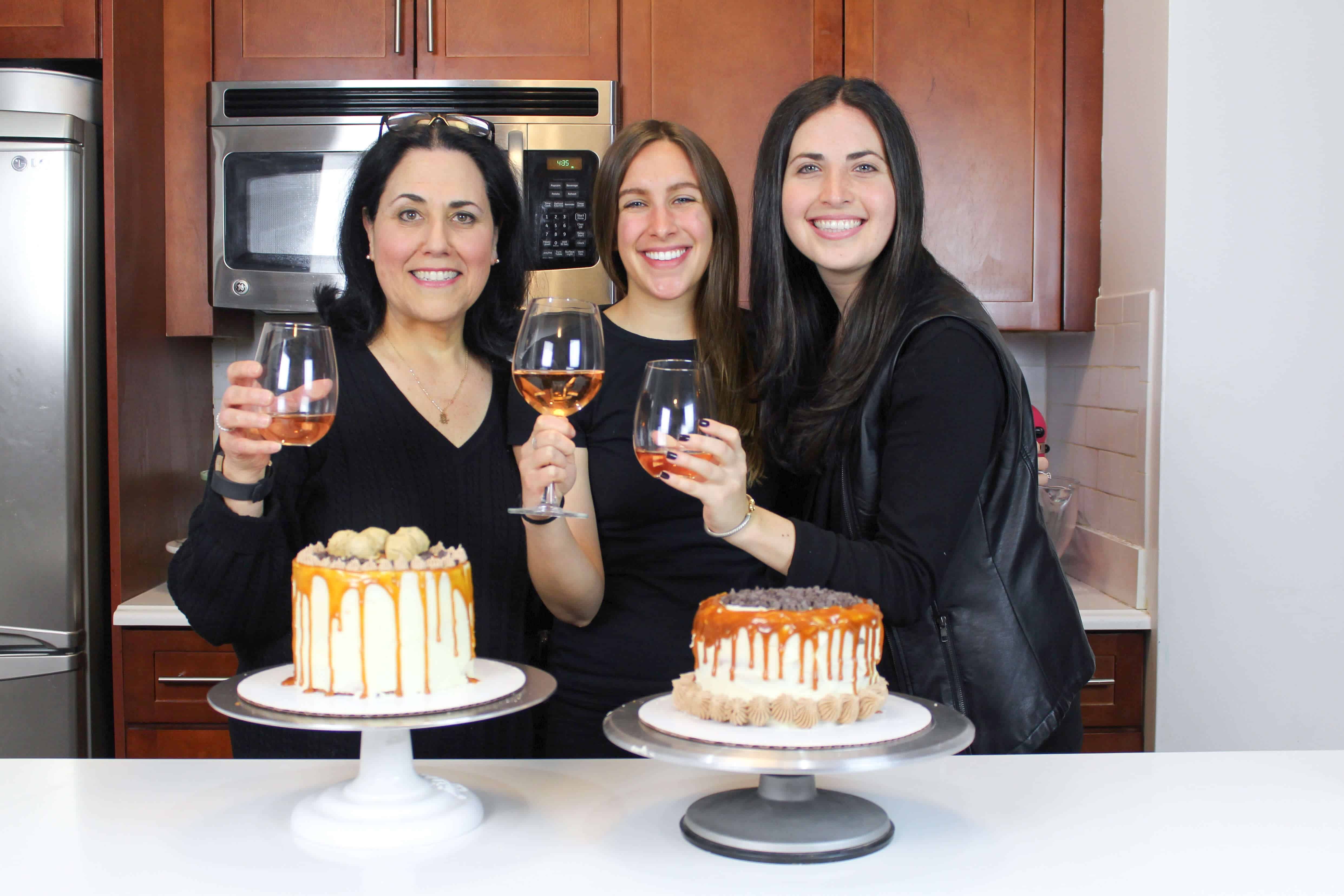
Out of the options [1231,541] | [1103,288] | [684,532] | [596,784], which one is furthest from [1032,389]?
[596,784]

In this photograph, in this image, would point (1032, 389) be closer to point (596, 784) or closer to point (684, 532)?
point (684, 532)

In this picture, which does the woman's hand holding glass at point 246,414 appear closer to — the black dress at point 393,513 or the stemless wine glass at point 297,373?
the stemless wine glass at point 297,373

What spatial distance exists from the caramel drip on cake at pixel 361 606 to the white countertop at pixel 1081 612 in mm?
1451

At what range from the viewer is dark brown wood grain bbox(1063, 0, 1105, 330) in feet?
9.07

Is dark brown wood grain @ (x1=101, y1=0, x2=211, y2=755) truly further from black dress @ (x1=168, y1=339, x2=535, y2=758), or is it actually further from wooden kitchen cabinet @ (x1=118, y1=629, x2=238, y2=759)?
black dress @ (x1=168, y1=339, x2=535, y2=758)

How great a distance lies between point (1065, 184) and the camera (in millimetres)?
2787

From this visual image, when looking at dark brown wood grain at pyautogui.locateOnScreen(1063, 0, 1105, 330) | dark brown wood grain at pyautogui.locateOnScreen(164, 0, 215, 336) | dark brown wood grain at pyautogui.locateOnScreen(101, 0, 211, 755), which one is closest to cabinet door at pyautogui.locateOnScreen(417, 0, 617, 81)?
dark brown wood grain at pyautogui.locateOnScreen(164, 0, 215, 336)

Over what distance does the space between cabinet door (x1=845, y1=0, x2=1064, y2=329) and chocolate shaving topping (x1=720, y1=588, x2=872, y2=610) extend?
1.80 meters

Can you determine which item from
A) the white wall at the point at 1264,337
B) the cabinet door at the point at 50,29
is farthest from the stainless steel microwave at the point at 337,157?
the white wall at the point at 1264,337

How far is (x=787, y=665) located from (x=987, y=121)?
6.79ft

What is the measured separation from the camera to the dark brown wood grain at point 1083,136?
2766 mm

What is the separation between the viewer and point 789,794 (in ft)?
3.64

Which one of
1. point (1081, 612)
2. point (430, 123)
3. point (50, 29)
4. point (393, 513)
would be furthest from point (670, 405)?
point (50, 29)

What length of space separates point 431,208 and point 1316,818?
1280 mm
